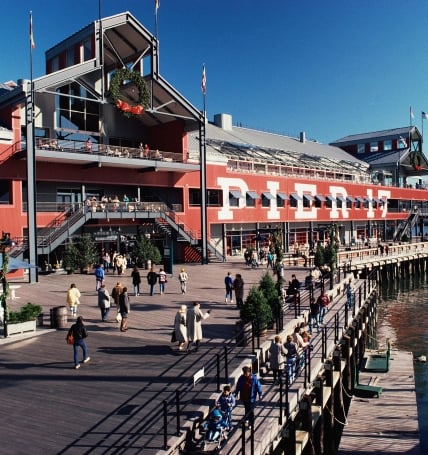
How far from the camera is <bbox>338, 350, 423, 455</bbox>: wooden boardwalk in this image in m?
14.3

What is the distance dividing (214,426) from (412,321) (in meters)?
25.5

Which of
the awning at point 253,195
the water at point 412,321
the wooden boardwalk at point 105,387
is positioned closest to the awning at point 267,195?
the awning at point 253,195

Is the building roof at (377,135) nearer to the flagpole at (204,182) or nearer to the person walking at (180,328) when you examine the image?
the flagpole at (204,182)

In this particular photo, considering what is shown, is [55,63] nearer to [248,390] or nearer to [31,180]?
[31,180]

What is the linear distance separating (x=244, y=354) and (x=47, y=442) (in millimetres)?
6676

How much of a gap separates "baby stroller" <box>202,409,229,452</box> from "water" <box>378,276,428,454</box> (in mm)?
8060

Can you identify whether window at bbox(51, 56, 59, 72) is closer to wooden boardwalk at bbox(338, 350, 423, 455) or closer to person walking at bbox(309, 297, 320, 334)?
person walking at bbox(309, 297, 320, 334)

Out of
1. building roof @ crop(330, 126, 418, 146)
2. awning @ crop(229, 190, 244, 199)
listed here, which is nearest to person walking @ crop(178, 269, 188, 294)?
awning @ crop(229, 190, 244, 199)

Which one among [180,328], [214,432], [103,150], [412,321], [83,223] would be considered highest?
[103,150]

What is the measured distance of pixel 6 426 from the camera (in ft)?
33.0

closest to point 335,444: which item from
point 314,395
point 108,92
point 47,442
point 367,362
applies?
point 314,395

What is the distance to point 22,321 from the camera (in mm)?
17047

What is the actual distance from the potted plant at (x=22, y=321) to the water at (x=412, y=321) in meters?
13.3

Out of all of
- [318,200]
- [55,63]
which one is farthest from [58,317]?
[318,200]
